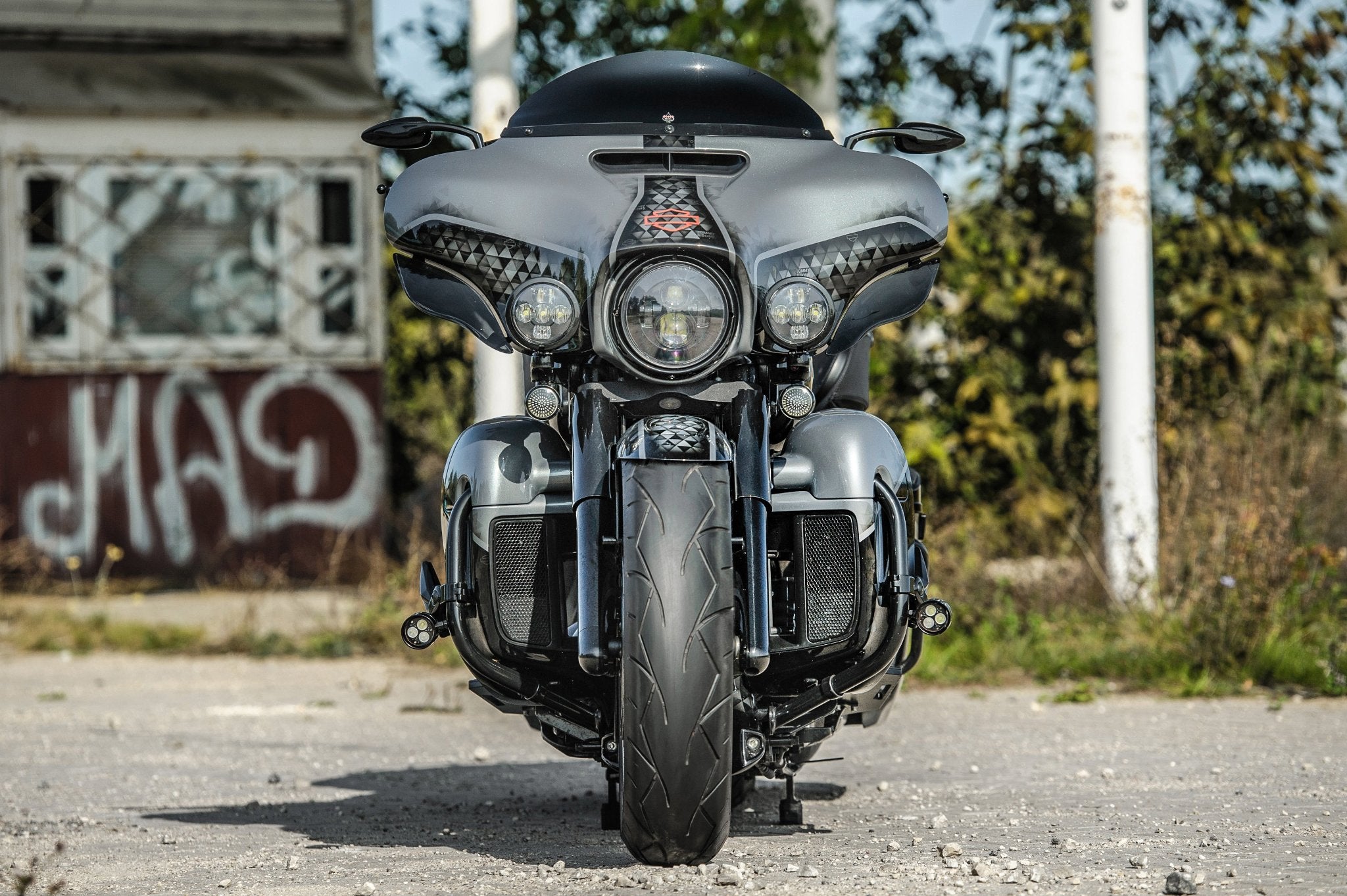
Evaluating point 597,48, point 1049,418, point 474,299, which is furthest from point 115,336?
point 474,299

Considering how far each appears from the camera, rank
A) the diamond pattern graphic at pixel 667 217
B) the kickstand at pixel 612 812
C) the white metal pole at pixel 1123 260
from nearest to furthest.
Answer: the diamond pattern graphic at pixel 667 217 → the kickstand at pixel 612 812 → the white metal pole at pixel 1123 260

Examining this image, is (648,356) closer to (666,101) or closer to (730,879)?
(666,101)

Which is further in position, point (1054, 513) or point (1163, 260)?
point (1163, 260)

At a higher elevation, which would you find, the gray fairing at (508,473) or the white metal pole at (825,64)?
the white metal pole at (825,64)

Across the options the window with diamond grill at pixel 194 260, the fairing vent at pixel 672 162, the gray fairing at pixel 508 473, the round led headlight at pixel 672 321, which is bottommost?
the gray fairing at pixel 508 473

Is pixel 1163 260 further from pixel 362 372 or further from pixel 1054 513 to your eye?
pixel 362 372

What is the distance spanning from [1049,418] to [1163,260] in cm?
115

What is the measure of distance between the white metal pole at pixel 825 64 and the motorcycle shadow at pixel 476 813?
4710 millimetres

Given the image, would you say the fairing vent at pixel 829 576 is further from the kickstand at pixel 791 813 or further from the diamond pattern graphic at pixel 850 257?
the kickstand at pixel 791 813

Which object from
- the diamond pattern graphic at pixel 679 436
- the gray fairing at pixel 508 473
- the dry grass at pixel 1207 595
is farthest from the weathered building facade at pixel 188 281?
the diamond pattern graphic at pixel 679 436

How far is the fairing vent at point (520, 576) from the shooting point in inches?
151

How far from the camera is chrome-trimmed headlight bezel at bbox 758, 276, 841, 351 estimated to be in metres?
3.82

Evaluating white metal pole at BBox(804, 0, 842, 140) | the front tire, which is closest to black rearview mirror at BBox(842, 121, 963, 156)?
the front tire

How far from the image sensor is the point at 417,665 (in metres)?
8.16
